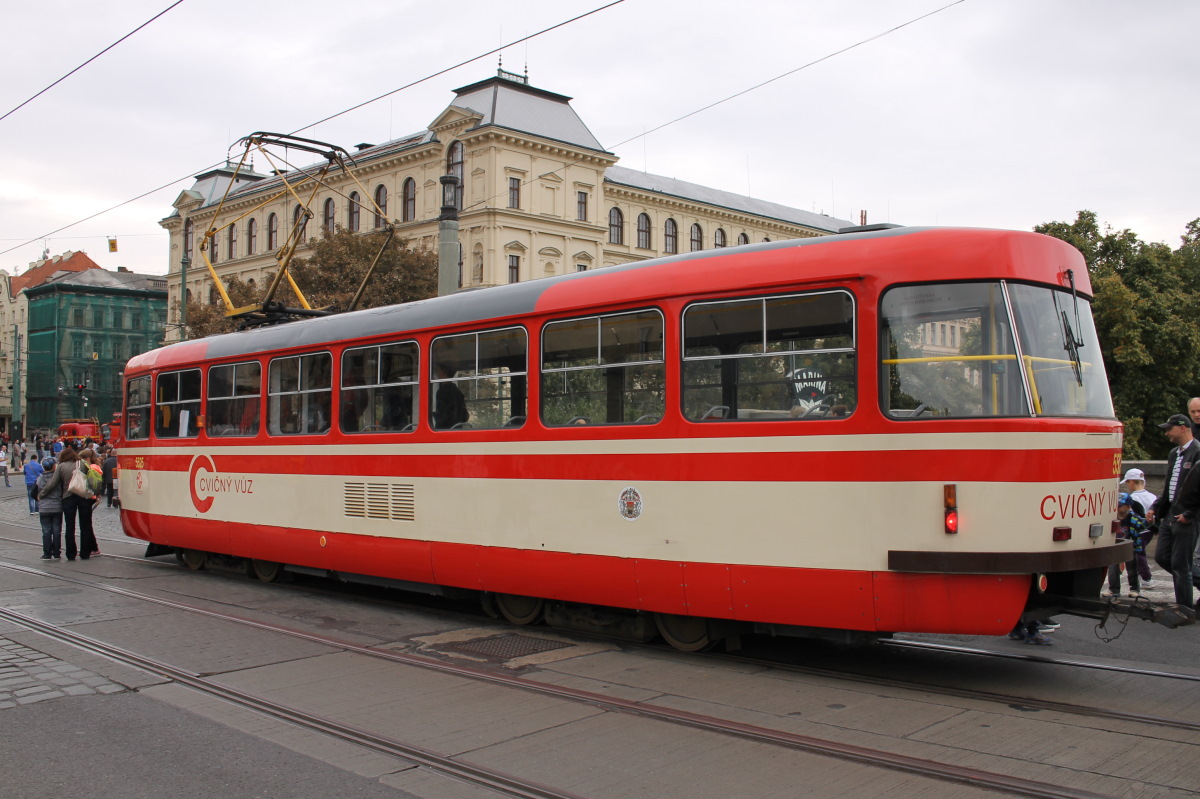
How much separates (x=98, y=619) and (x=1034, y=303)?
8.90 metres

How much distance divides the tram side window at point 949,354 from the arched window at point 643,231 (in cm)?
5349

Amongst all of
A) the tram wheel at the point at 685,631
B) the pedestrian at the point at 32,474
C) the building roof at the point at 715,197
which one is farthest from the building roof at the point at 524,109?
the tram wheel at the point at 685,631

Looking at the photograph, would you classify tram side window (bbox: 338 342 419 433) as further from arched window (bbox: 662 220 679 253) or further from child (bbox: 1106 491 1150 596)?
arched window (bbox: 662 220 679 253)

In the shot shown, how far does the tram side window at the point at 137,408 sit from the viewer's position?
48.5 feet

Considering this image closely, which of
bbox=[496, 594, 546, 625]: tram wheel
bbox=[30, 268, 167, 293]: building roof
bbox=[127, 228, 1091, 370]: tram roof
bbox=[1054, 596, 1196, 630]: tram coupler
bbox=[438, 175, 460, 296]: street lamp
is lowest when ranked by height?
bbox=[496, 594, 546, 625]: tram wheel

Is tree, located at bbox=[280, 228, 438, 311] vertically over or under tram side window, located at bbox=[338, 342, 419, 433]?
over

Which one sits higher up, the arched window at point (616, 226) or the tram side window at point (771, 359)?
the arched window at point (616, 226)

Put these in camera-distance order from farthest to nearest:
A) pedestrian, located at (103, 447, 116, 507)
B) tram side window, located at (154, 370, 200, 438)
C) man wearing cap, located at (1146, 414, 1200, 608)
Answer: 1. pedestrian, located at (103, 447, 116, 507)
2. tram side window, located at (154, 370, 200, 438)
3. man wearing cap, located at (1146, 414, 1200, 608)

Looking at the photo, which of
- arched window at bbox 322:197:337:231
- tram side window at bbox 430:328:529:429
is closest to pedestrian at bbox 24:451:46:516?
tram side window at bbox 430:328:529:429

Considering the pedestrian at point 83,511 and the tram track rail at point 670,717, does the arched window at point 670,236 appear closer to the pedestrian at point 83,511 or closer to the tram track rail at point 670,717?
the pedestrian at point 83,511

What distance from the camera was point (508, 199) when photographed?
1975 inches

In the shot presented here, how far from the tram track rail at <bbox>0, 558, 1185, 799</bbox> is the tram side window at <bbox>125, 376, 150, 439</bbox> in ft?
20.1

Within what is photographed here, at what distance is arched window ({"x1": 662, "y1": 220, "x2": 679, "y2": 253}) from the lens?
61.4 meters

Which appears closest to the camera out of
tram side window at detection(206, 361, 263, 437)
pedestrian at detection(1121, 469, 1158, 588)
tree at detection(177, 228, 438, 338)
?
pedestrian at detection(1121, 469, 1158, 588)
